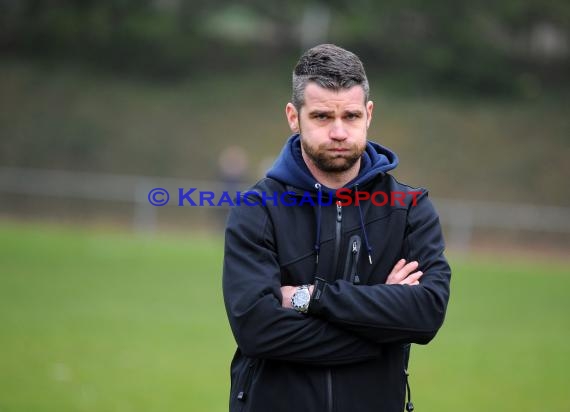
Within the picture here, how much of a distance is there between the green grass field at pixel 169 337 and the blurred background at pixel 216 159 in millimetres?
57

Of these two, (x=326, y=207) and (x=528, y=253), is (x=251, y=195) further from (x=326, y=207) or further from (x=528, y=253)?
(x=528, y=253)

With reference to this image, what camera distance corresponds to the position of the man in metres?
3.39

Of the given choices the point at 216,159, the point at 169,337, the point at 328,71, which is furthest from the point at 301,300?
the point at 216,159

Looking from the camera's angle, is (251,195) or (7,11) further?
(7,11)

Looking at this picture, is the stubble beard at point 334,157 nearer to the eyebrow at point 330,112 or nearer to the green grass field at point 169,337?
the eyebrow at point 330,112

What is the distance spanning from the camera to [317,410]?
3.39 metres

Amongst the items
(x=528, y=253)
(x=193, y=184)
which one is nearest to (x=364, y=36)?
(x=193, y=184)

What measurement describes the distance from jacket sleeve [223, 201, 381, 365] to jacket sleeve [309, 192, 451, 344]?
2.3 inches

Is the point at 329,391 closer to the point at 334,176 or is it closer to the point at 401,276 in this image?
the point at 401,276

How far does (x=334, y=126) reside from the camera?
3449 millimetres

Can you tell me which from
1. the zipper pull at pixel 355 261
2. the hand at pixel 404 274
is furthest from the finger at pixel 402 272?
the zipper pull at pixel 355 261

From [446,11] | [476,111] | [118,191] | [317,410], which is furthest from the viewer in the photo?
[446,11]

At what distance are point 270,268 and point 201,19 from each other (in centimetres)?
3556

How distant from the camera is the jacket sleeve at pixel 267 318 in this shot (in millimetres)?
3375
